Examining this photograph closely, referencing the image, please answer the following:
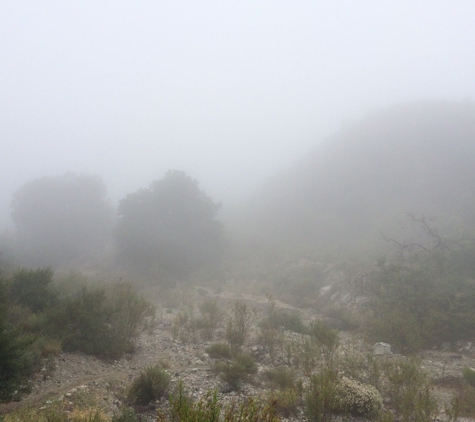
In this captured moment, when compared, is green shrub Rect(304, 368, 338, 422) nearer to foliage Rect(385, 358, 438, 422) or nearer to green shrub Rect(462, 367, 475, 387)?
foliage Rect(385, 358, 438, 422)

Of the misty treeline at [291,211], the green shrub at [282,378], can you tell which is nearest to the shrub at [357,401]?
the green shrub at [282,378]

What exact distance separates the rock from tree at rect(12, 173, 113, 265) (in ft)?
119

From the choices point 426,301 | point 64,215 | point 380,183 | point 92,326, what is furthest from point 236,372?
point 64,215

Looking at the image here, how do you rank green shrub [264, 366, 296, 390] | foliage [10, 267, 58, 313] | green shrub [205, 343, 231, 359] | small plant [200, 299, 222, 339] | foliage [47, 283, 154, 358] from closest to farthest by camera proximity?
green shrub [264, 366, 296, 390] < foliage [47, 283, 154, 358] < green shrub [205, 343, 231, 359] < foliage [10, 267, 58, 313] < small plant [200, 299, 222, 339]

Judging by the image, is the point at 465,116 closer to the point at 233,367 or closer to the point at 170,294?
the point at 170,294

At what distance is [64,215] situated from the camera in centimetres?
4700

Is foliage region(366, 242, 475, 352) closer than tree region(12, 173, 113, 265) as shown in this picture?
Yes

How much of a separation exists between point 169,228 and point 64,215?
2162cm

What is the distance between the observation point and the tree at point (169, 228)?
103 ft

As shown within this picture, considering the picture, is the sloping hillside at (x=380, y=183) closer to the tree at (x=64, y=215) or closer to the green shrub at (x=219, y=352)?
the green shrub at (x=219, y=352)

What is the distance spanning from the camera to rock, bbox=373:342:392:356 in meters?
10.9

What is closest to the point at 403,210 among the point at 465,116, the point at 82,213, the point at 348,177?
the point at 348,177

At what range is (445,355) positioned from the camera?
35.9 feet

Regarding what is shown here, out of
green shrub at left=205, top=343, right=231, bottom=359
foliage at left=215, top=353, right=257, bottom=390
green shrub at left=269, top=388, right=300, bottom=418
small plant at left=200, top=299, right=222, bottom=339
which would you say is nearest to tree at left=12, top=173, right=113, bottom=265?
small plant at left=200, top=299, right=222, bottom=339
